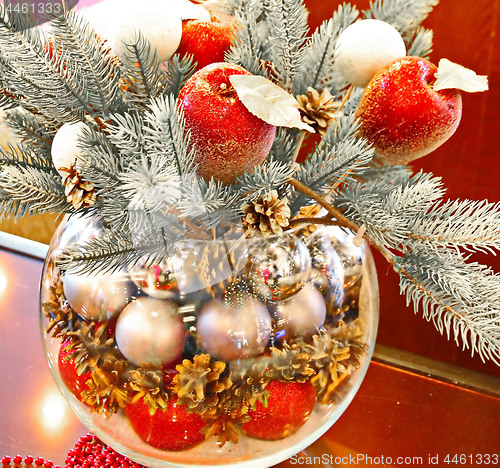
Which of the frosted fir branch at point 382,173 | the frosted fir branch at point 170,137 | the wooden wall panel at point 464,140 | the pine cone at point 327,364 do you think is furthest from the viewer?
the wooden wall panel at point 464,140

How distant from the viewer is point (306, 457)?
57 cm

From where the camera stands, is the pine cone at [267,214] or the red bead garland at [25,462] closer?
the pine cone at [267,214]

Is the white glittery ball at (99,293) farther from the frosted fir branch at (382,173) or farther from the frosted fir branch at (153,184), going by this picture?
the frosted fir branch at (382,173)

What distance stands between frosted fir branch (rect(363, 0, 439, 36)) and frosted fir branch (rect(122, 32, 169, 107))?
251 millimetres

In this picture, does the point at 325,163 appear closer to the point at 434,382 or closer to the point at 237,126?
the point at 237,126

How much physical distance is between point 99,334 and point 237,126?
193 millimetres

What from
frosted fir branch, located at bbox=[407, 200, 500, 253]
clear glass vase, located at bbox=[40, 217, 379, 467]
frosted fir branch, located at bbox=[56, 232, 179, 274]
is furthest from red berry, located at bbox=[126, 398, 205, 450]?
frosted fir branch, located at bbox=[407, 200, 500, 253]

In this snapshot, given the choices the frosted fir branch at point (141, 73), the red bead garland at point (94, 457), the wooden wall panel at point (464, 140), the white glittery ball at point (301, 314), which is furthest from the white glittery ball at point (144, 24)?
the wooden wall panel at point (464, 140)

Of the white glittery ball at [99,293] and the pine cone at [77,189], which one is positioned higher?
the pine cone at [77,189]

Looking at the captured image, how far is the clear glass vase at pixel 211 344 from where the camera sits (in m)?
0.41

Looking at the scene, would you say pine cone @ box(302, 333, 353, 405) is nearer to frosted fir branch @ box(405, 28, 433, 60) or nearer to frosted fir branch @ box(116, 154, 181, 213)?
frosted fir branch @ box(116, 154, 181, 213)

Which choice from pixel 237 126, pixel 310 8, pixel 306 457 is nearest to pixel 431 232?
pixel 237 126

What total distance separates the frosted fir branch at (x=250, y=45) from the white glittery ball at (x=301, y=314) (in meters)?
0.17

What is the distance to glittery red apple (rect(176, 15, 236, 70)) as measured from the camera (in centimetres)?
47
